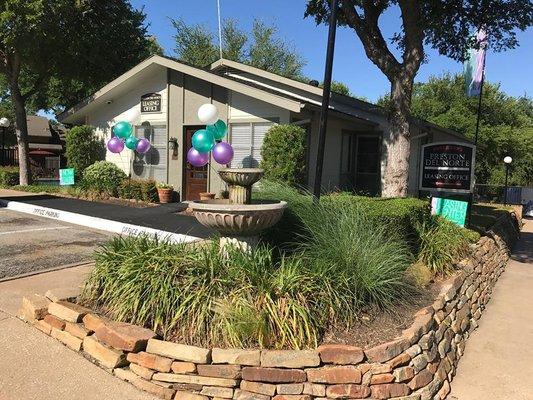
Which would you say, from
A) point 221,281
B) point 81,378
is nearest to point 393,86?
point 221,281

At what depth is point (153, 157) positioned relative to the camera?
14.9 metres

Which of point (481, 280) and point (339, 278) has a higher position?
point (339, 278)

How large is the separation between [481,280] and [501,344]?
2.30 m

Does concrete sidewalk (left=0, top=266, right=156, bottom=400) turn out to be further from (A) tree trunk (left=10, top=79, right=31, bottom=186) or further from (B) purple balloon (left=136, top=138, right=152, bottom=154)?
(A) tree trunk (left=10, top=79, right=31, bottom=186)

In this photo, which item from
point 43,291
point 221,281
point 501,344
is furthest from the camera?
point 501,344

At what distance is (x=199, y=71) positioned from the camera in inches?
502

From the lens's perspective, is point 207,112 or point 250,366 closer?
point 250,366

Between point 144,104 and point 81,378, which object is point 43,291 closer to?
point 81,378

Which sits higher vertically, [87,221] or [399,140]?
[399,140]

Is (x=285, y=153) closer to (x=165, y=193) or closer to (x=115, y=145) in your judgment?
(x=165, y=193)

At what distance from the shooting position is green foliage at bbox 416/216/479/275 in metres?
6.96

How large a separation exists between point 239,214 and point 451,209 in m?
6.60

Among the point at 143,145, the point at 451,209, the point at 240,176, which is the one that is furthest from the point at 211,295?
the point at 143,145

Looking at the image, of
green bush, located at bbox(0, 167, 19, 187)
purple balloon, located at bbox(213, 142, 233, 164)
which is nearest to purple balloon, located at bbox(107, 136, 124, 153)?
purple balloon, located at bbox(213, 142, 233, 164)
